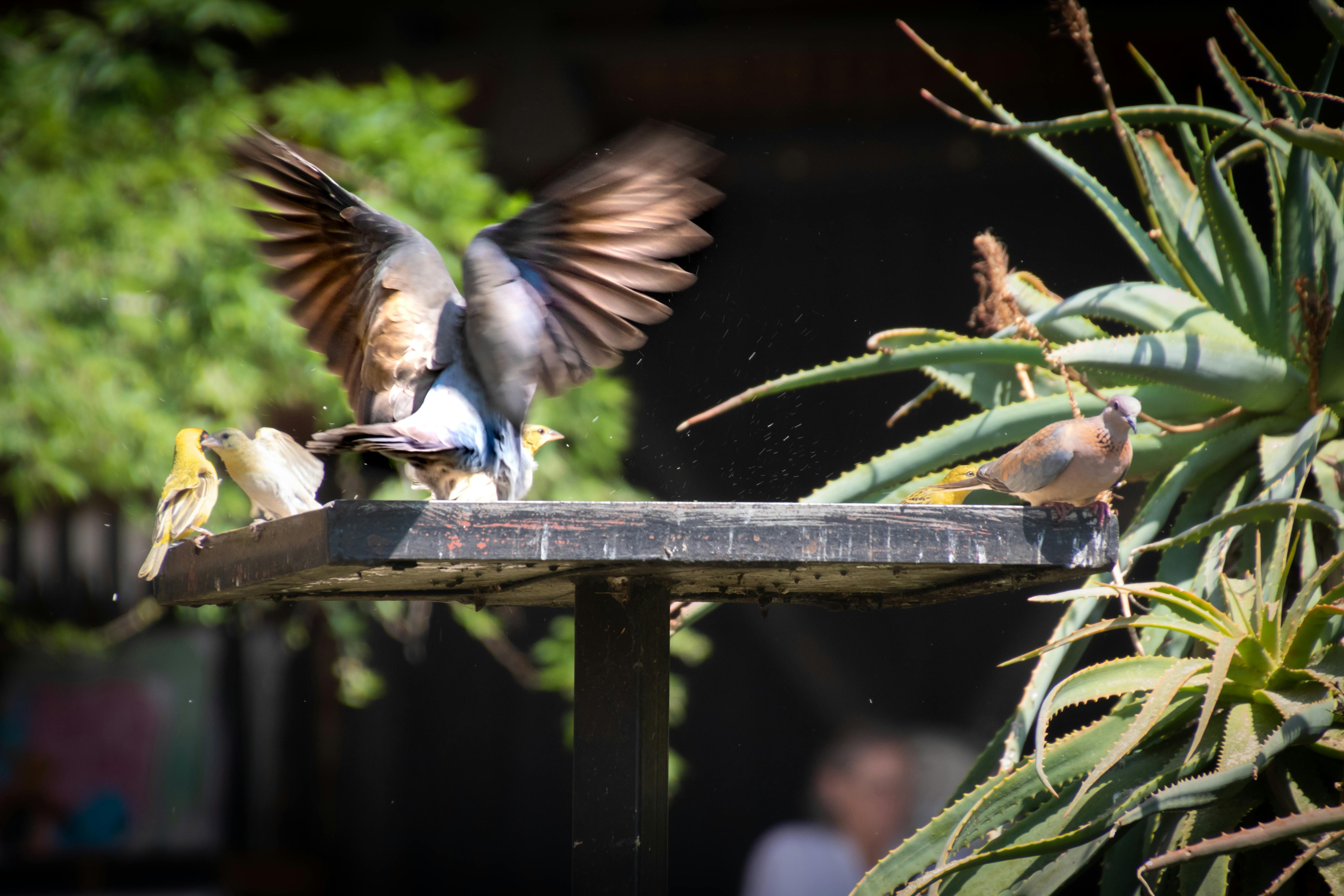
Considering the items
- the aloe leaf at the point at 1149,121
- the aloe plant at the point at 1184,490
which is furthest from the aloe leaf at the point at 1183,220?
the aloe leaf at the point at 1149,121

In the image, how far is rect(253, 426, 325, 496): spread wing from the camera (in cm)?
169

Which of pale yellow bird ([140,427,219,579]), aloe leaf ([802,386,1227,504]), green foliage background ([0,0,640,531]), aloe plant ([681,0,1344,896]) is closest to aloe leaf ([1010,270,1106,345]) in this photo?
aloe plant ([681,0,1344,896])

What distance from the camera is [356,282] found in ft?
5.45

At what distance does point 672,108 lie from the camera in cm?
430

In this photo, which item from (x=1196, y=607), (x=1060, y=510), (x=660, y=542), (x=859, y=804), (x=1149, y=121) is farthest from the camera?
(x=859, y=804)

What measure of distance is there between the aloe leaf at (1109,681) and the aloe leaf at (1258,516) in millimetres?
155

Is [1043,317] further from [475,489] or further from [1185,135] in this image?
[475,489]

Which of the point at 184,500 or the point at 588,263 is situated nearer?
the point at 588,263

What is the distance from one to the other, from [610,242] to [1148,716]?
852mm

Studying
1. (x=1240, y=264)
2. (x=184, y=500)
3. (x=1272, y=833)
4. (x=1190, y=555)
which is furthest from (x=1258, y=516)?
(x=184, y=500)

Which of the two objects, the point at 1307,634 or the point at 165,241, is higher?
the point at 165,241

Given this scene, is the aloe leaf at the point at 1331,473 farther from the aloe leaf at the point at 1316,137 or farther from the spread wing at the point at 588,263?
the spread wing at the point at 588,263

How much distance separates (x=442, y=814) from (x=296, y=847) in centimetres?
58

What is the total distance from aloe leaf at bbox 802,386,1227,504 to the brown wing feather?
518 millimetres
